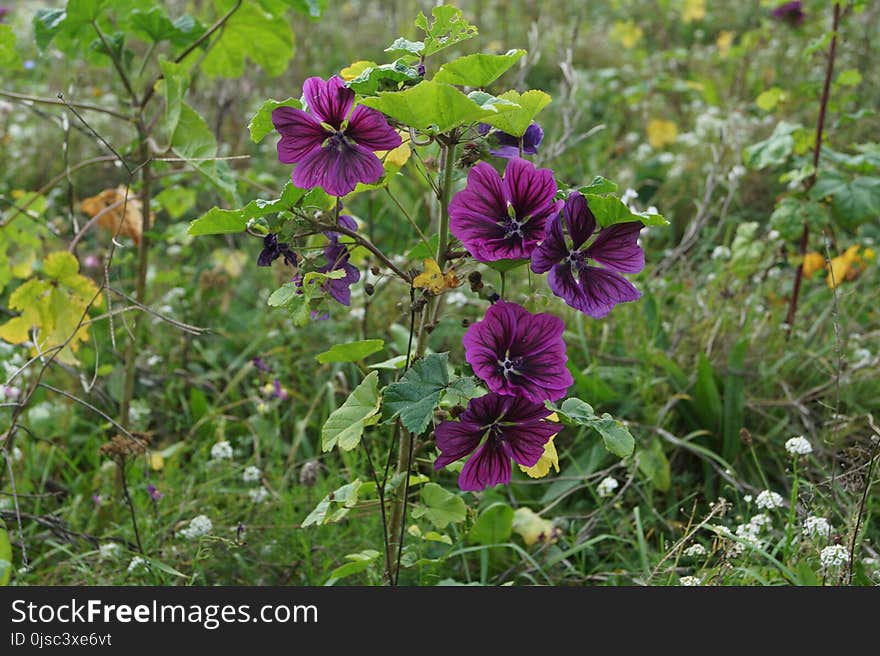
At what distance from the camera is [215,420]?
2.36 m

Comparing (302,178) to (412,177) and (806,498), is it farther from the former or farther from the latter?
(412,177)

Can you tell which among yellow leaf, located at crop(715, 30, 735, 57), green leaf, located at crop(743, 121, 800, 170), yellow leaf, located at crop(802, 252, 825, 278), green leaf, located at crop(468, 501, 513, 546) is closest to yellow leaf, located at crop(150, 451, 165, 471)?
green leaf, located at crop(468, 501, 513, 546)

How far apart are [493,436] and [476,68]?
0.46 m

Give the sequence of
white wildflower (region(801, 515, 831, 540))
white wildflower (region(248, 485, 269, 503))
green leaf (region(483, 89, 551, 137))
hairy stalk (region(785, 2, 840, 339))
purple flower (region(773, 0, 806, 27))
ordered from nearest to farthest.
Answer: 1. green leaf (region(483, 89, 551, 137))
2. white wildflower (region(801, 515, 831, 540))
3. white wildflower (region(248, 485, 269, 503))
4. hairy stalk (region(785, 2, 840, 339))
5. purple flower (region(773, 0, 806, 27))

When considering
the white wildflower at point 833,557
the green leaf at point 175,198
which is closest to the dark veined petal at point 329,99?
the white wildflower at point 833,557

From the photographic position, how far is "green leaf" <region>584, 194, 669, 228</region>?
3.83ft

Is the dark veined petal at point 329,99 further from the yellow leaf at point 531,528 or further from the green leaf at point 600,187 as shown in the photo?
the yellow leaf at point 531,528

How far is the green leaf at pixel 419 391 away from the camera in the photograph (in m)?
1.17

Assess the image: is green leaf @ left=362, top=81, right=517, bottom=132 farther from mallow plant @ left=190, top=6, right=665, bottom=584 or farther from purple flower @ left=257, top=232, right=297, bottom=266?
purple flower @ left=257, top=232, right=297, bottom=266

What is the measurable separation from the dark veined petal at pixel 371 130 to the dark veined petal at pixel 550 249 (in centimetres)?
22

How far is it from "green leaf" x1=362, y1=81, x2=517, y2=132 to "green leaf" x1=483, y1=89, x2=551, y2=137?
50 millimetres

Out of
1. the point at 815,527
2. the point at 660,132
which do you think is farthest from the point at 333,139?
the point at 660,132

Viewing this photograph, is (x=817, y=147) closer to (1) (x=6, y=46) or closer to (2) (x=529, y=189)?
(2) (x=529, y=189)

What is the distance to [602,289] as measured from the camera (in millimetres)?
1249
